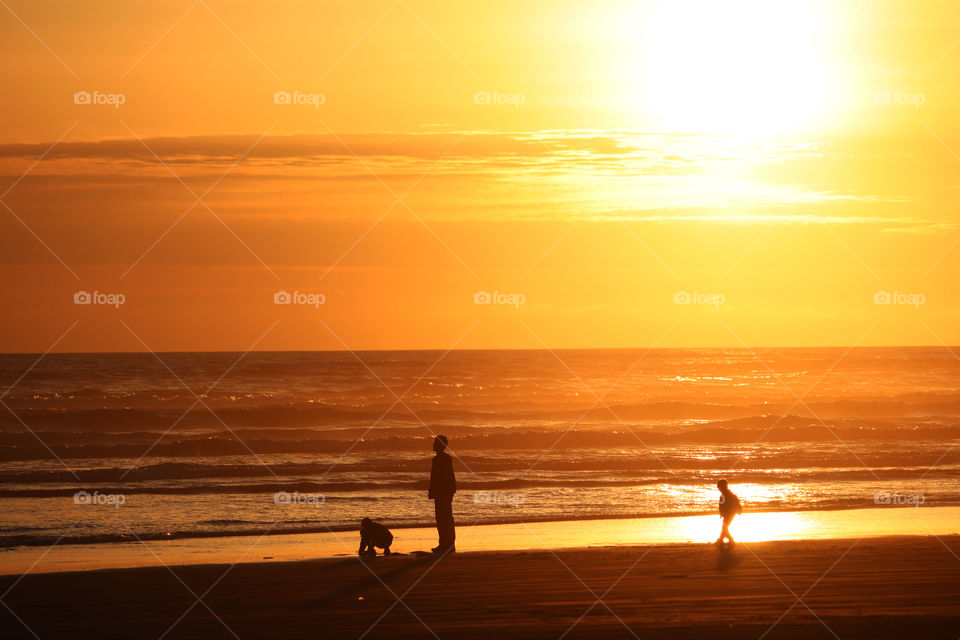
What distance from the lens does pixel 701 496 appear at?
71.1 feet

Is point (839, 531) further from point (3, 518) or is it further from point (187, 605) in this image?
point (3, 518)

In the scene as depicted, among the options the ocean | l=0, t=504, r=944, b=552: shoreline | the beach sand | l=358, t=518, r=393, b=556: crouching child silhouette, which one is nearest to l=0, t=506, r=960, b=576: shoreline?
l=0, t=504, r=944, b=552: shoreline

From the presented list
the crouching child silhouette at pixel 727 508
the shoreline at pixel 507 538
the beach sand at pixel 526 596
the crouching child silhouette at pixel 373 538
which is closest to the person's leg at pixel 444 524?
the beach sand at pixel 526 596

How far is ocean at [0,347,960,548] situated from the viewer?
774 inches

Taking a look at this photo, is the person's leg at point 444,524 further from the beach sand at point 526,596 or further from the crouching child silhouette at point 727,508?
the crouching child silhouette at point 727,508

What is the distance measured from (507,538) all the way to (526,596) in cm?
510

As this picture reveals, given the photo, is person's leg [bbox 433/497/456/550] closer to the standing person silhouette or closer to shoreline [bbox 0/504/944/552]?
the standing person silhouette

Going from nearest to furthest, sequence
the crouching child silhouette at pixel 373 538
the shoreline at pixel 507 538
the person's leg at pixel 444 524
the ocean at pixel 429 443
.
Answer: the crouching child silhouette at pixel 373 538 → the person's leg at pixel 444 524 → the shoreline at pixel 507 538 → the ocean at pixel 429 443

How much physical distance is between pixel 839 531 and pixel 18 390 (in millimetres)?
57317

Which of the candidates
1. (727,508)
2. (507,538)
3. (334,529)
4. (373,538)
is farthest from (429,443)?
(727,508)

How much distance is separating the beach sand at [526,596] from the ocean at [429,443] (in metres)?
4.94

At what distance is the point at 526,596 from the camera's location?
10609 mm

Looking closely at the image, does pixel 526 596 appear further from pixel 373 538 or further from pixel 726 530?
pixel 726 530

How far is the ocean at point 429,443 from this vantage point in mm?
19672
